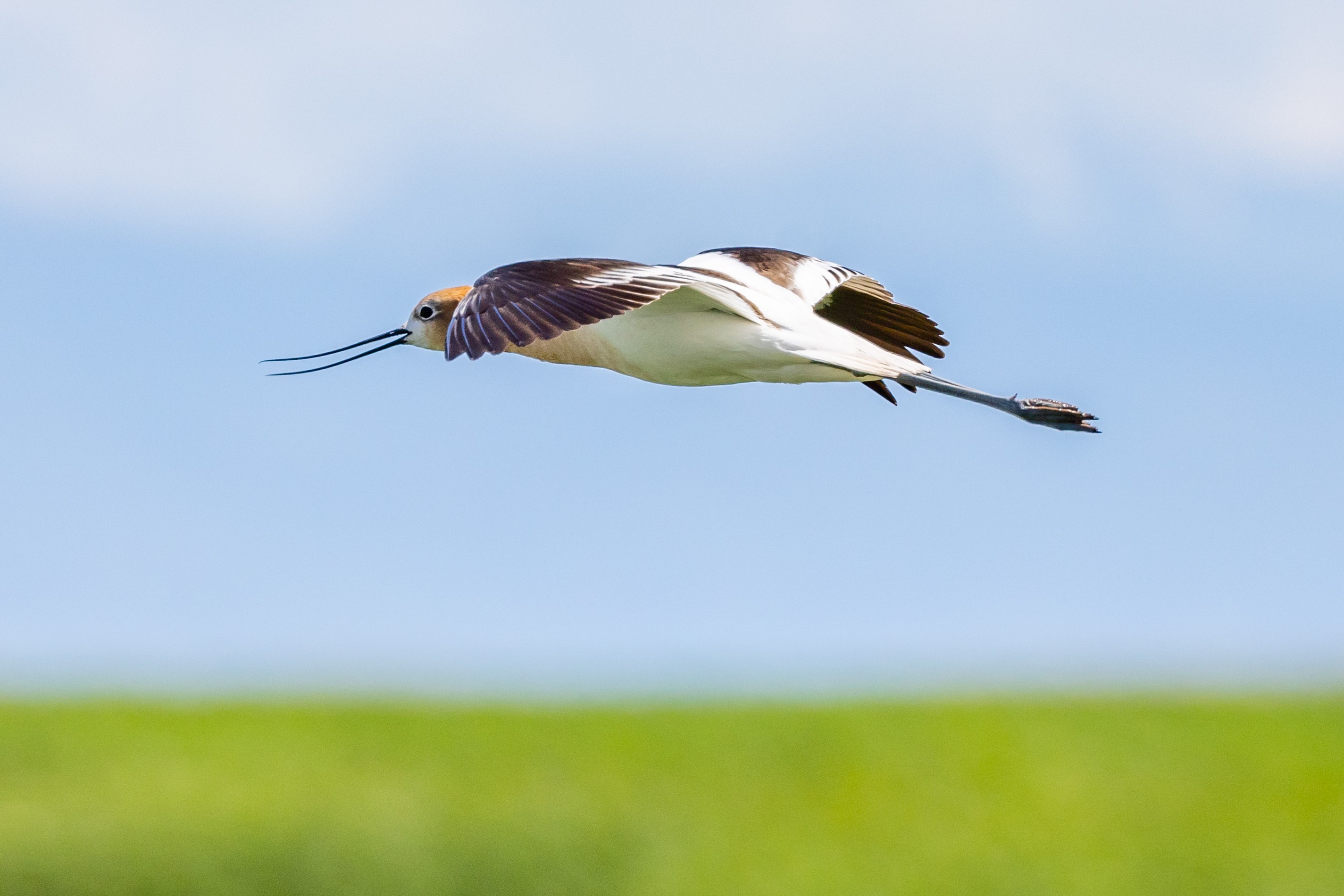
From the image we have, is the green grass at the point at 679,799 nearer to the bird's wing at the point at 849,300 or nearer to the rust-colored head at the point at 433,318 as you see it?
the rust-colored head at the point at 433,318

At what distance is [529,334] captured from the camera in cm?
332

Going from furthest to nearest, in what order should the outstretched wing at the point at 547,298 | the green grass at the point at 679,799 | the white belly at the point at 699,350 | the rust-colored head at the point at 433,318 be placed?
the green grass at the point at 679,799
the rust-colored head at the point at 433,318
the white belly at the point at 699,350
the outstretched wing at the point at 547,298

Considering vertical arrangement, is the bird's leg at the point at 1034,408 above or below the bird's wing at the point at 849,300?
below

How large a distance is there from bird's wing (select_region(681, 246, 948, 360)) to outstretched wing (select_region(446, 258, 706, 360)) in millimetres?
800

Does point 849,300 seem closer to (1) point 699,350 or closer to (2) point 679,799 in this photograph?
→ (1) point 699,350

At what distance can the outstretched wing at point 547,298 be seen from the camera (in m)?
3.32

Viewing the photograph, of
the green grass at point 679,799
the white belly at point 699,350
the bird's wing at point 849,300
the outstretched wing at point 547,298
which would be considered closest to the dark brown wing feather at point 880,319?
the bird's wing at point 849,300

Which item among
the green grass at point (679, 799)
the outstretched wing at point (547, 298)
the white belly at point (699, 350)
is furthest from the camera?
the green grass at point (679, 799)

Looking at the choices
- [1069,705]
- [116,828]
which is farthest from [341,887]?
[1069,705]

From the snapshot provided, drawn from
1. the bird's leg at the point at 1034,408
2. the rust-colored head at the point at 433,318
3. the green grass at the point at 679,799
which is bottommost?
the green grass at the point at 679,799

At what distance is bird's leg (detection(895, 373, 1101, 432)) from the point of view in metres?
4.05

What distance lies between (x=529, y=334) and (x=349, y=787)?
8504 mm

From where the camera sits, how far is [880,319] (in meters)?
4.55

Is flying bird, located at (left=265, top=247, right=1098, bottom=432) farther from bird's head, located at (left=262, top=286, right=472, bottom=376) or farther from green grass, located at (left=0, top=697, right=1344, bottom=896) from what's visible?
green grass, located at (left=0, top=697, right=1344, bottom=896)
